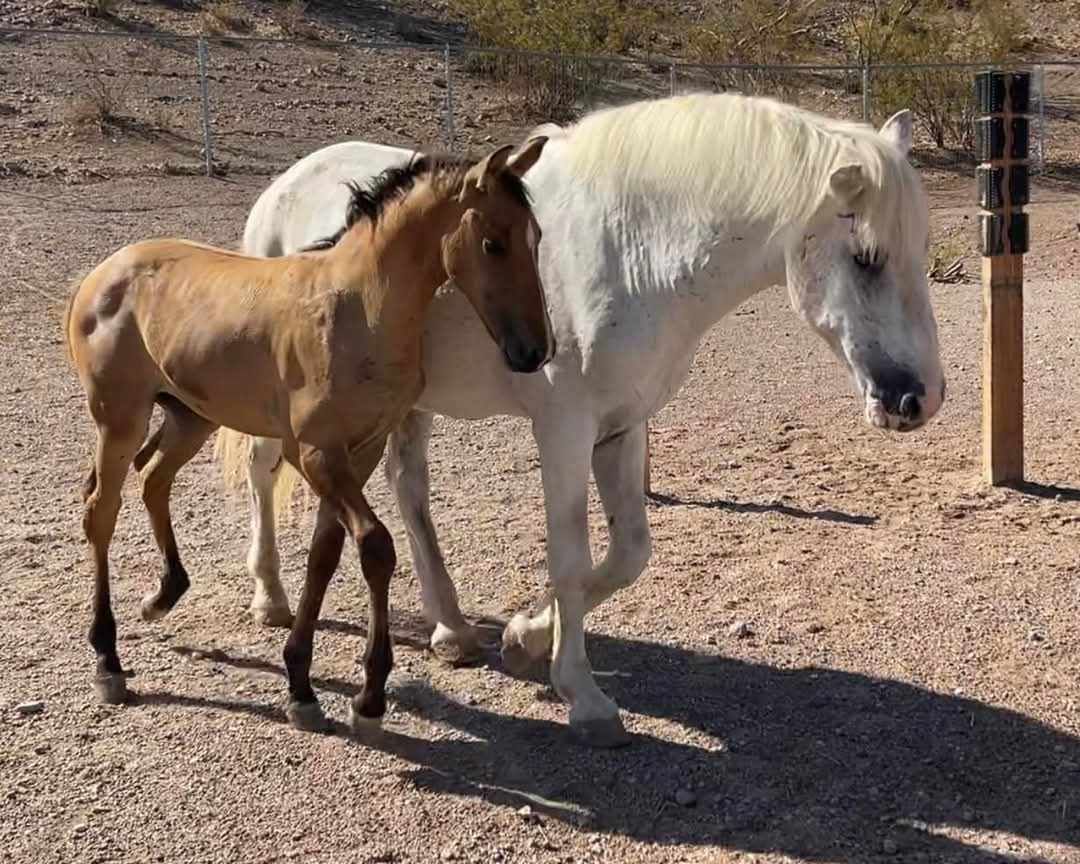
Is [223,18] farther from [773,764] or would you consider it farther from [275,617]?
[773,764]

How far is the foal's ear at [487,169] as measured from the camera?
10.7 feet

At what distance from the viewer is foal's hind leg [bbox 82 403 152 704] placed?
3979mm

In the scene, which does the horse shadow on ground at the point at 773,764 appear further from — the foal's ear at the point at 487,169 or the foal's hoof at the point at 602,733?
the foal's ear at the point at 487,169

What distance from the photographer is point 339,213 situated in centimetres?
447

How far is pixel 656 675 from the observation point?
13.7ft

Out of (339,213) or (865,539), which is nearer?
(339,213)

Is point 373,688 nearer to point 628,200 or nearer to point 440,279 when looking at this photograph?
point 440,279

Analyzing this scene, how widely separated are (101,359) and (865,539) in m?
3.17

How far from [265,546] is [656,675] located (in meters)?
1.57

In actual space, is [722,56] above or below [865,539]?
above

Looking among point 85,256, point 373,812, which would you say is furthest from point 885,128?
point 85,256

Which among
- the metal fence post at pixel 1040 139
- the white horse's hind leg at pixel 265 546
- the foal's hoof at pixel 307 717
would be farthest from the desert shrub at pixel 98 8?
the foal's hoof at pixel 307 717

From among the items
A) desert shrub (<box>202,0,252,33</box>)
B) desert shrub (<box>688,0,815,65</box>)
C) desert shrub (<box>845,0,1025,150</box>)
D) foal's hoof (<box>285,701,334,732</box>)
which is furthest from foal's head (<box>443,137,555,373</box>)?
desert shrub (<box>202,0,252,33</box>)

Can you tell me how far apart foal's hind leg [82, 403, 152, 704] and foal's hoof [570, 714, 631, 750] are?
148 cm
